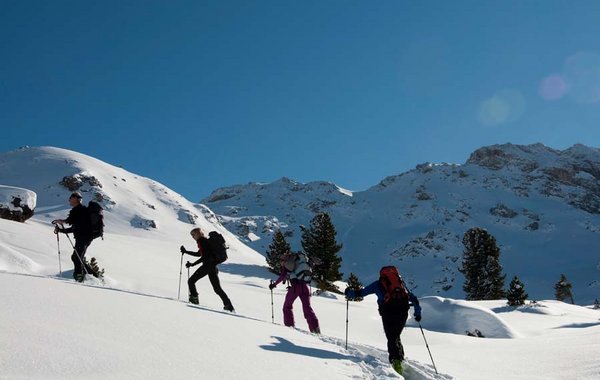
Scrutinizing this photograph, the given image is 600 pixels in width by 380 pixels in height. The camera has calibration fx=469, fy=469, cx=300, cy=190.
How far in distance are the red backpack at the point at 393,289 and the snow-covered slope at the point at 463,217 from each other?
281 ft

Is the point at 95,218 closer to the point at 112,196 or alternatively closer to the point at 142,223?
the point at 142,223

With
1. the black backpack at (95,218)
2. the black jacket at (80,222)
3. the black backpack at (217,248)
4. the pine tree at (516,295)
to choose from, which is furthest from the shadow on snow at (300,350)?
the pine tree at (516,295)

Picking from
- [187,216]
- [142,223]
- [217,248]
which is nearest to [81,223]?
[217,248]

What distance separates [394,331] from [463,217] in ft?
469

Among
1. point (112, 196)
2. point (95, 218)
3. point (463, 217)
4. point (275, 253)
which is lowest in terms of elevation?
point (275, 253)

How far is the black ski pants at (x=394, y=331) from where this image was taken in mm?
7391

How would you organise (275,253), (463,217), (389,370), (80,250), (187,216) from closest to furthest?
1. (389,370)
2. (80,250)
3. (275,253)
4. (187,216)
5. (463,217)

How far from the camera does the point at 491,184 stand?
531 ft

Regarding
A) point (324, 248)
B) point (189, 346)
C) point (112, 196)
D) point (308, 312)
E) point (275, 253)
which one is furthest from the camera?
point (112, 196)

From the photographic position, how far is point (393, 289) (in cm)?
779

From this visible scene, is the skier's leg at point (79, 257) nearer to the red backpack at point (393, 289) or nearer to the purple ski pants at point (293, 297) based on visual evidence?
the purple ski pants at point (293, 297)

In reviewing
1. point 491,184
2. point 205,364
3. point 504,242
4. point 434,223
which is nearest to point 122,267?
point 205,364

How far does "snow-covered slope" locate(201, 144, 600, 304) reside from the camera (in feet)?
339

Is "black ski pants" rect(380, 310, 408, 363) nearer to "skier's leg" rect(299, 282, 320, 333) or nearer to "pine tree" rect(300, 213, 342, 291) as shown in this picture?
"skier's leg" rect(299, 282, 320, 333)
